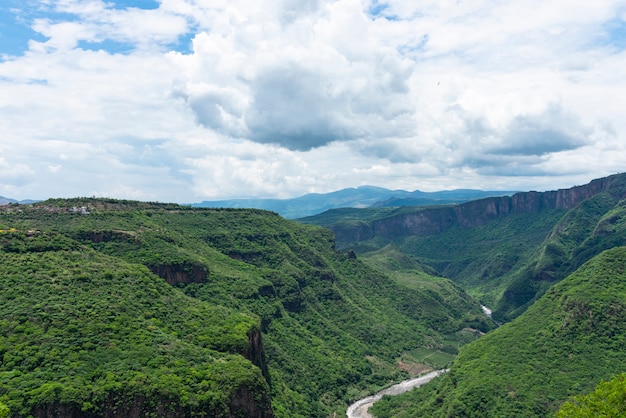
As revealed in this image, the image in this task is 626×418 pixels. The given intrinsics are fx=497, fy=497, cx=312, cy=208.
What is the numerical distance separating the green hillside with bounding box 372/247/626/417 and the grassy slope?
62.6 metres

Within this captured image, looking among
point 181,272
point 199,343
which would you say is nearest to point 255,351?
point 199,343

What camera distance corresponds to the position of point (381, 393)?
588ft

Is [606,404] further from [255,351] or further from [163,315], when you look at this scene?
[163,315]

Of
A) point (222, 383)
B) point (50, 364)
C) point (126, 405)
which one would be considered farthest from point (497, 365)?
point (50, 364)

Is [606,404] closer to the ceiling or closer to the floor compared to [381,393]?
closer to the ceiling

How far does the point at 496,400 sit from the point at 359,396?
181ft

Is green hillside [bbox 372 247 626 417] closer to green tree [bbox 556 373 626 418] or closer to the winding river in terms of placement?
the winding river

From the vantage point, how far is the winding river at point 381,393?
16112 centimetres

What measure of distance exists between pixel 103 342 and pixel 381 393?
11217 cm

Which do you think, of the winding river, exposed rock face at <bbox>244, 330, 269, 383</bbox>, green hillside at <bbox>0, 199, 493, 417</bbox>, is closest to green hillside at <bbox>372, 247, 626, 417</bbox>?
the winding river

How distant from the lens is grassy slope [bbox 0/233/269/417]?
288 ft

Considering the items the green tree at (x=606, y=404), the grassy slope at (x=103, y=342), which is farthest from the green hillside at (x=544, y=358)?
the green tree at (x=606, y=404)

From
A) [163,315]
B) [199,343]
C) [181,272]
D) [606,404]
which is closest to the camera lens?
[606,404]

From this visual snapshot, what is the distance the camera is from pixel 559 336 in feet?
472
